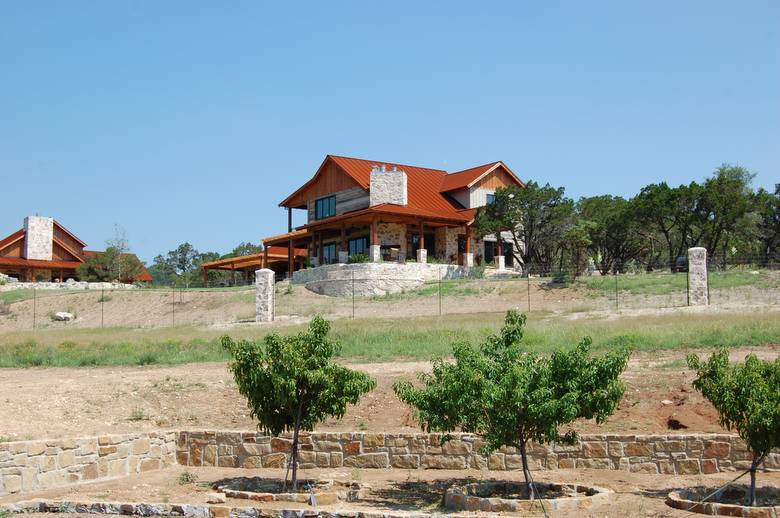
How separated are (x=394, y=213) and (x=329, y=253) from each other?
10024mm

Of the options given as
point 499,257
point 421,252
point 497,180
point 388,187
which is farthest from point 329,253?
point 497,180

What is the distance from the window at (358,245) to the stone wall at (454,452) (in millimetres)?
37024

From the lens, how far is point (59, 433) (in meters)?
17.0

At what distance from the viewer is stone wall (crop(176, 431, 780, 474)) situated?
15125mm

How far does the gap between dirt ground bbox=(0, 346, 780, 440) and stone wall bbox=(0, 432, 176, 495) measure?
1.54 m

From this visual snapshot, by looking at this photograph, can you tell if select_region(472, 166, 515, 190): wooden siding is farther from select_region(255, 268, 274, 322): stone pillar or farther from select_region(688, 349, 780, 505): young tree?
select_region(688, 349, 780, 505): young tree

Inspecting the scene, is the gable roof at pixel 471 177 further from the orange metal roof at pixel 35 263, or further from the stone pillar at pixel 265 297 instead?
the orange metal roof at pixel 35 263

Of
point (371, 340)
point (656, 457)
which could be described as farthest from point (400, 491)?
point (371, 340)

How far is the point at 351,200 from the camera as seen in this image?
55.5 metres

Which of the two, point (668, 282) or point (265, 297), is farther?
point (668, 282)

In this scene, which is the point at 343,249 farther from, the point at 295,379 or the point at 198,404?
the point at 295,379

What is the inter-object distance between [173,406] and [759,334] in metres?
16.6

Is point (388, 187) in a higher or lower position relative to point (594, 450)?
higher

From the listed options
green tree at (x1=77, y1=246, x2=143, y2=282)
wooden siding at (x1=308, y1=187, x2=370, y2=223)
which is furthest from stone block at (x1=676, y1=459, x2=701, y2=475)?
green tree at (x1=77, y1=246, x2=143, y2=282)
